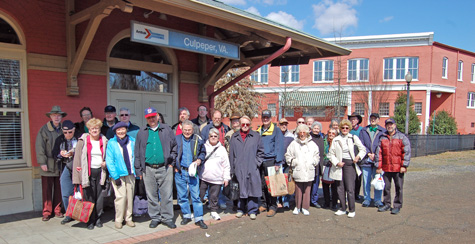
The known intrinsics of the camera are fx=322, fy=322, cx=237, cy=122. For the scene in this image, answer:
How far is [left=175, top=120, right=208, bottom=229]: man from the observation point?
546 cm

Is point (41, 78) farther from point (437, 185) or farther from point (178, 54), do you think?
point (437, 185)

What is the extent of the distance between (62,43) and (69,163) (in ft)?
7.67

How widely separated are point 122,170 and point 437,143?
1867 cm

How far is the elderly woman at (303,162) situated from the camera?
615cm

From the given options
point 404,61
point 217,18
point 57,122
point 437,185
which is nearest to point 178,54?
point 217,18

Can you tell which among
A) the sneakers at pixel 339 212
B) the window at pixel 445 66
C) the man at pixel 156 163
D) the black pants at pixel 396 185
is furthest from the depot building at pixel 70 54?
the window at pixel 445 66

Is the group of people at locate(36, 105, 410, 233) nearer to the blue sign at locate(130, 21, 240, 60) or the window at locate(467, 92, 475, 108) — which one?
the blue sign at locate(130, 21, 240, 60)

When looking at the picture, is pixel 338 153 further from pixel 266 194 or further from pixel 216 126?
pixel 216 126

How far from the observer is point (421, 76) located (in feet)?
90.4

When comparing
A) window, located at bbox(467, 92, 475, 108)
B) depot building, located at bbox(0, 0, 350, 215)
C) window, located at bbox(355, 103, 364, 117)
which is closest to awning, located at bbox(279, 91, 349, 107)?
window, located at bbox(355, 103, 364, 117)

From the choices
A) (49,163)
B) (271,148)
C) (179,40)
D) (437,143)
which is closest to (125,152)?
(49,163)

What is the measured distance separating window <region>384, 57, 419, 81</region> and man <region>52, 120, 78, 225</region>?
27998 millimetres

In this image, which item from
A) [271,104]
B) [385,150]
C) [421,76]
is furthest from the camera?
[271,104]

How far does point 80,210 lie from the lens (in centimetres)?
496
